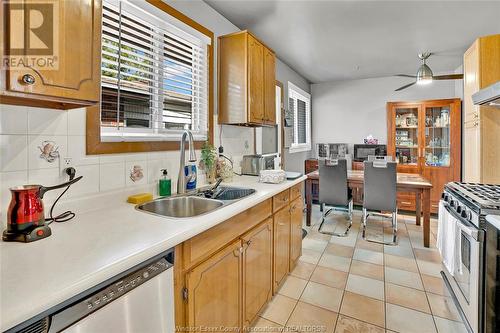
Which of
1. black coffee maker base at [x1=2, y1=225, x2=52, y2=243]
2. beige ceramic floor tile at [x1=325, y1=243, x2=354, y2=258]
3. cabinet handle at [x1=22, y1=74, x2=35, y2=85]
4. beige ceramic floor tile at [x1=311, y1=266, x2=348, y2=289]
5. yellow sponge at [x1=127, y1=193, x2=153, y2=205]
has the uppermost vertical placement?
cabinet handle at [x1=22, y1=74, x2=35, y2=85]

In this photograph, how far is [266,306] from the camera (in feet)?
6.54

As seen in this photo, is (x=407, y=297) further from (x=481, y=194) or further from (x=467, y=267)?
(x=481, y=194)

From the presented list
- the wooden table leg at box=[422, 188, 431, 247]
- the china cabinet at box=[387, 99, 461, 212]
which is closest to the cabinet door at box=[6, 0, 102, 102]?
the wooden table leg at box=[422, 188, 431, 247]

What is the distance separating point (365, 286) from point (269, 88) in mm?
2149

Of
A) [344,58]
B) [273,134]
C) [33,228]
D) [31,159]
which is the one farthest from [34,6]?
[344,58]

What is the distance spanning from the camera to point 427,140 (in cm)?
450

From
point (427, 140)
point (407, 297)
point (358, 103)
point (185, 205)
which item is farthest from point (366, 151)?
point (185, 205)

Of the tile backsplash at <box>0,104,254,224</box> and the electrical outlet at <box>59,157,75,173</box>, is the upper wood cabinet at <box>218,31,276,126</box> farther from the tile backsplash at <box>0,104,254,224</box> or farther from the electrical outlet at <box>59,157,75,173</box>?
the electrical outlet at <box>59,157,75,173</box>

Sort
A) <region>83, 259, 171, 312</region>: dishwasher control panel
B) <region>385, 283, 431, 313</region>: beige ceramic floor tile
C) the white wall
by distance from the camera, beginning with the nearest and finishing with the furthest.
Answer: <region>83, 259, 171, 312</region>: dishwasher control panel, <region>385, 283, 431, 313</region>: beige ceramic floor tile, the white wall

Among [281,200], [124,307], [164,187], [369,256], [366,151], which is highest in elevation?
[366,151]

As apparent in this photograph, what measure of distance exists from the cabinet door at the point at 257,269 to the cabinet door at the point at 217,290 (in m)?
0.08

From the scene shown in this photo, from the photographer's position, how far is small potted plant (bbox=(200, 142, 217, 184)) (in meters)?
2.24

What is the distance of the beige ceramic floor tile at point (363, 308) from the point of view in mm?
1870

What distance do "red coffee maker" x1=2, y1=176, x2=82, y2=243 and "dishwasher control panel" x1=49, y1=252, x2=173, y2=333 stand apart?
0.42m
